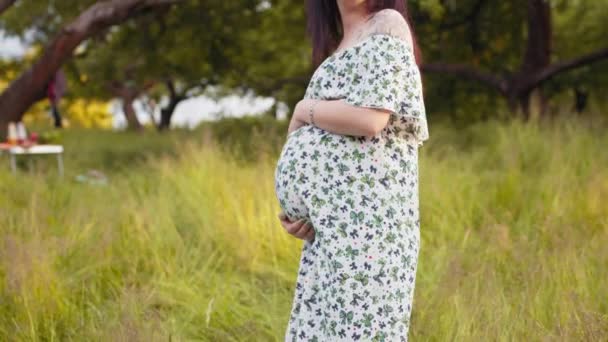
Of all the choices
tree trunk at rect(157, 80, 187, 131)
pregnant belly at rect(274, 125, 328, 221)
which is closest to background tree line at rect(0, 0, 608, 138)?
pregnant belly at rect(274, 125, 328, 221)

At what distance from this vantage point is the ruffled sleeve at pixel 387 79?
5.44ft

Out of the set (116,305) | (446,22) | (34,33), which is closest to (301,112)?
(116,305)

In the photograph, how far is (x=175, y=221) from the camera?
482cm

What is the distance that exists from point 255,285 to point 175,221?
1360mm

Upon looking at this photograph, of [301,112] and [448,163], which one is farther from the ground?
[301,112]

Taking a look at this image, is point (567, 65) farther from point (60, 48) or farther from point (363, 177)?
point (363, 177)

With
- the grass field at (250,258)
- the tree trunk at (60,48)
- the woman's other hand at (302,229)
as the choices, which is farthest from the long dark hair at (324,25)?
the tree trunk at (60,48)

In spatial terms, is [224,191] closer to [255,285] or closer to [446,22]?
[255,285]

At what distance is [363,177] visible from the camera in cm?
175

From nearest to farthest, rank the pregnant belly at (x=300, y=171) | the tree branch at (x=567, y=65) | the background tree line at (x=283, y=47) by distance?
1. the pregnant belly at (x=300, y=171)
2. the background tree line at (x=283, y=47)
3. the tree branch at (x=567, y=65)

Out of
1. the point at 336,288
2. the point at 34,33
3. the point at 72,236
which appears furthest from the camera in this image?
the point at 34,33

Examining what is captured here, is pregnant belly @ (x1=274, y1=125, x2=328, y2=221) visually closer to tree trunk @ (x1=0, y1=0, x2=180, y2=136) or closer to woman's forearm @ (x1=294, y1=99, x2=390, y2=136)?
woman's forearm @ (x1=294, y1=99, x2=390, y2=136)

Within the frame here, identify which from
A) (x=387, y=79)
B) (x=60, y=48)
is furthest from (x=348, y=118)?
(x=60, y=48)

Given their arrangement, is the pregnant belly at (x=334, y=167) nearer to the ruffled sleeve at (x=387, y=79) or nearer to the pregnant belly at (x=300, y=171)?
the pregnant belly at (x=300, y=171)
